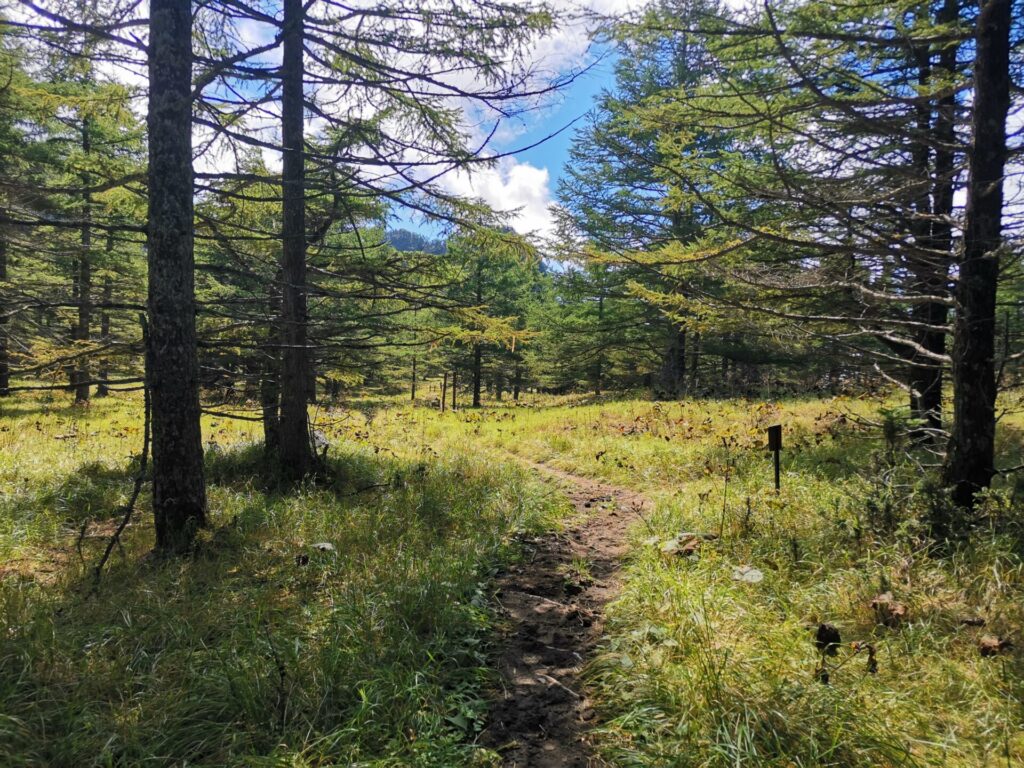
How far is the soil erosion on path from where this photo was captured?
2.49 m

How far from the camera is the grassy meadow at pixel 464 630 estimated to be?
2.27 meters

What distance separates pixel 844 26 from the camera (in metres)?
6.26

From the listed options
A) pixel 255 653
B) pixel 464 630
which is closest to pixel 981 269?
pixel 464 630

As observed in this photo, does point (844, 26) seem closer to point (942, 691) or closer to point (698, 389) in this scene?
point (942, 691)

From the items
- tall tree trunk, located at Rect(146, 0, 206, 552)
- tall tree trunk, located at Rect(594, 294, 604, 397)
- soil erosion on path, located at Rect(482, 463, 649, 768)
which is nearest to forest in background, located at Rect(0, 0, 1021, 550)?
tall tree trunk, located at Rect(146, 0, 206, 552)

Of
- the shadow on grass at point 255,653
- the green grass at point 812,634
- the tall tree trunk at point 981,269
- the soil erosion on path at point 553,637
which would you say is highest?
the tall tree trunk at point 981,269

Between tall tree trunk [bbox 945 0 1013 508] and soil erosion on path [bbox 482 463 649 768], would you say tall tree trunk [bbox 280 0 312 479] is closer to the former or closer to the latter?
soil erosion on path [bbox 482 463 649 768]

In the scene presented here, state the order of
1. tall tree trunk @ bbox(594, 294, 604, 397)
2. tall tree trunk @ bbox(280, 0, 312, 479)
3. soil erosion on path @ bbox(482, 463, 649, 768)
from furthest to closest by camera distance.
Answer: tall tree trunk @ bbox(594, 294, 604, 397) < tall tree trunk @ bbox(280, 0, 312, 479) < soil erosion on path @ bbox(482, 463, 649, 768)

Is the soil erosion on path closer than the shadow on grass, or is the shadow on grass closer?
the shadow on grass

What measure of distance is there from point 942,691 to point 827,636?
1.72ft

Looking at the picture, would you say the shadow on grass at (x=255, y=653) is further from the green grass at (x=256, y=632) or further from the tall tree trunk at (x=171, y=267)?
the tall tree trunk at (x=171, y=267)

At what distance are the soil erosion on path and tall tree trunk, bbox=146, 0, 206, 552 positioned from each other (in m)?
3.33

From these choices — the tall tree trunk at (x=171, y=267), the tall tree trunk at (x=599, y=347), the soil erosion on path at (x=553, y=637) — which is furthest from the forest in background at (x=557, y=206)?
the tall tree trunk at (x=599, y=347)

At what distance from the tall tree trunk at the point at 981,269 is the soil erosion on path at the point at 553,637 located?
3.23 m
